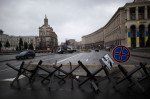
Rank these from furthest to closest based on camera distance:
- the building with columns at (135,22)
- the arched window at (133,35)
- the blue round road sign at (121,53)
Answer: the arched window at (133,35), the building with columns at (135,22), the blue round road sign at (121,53)

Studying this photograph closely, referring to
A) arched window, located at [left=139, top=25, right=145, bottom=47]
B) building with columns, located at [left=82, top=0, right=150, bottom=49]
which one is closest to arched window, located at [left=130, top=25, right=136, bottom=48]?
building with columns, located at [left=82, top=0, right=150, bottom=49]

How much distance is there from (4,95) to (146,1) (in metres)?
70.0

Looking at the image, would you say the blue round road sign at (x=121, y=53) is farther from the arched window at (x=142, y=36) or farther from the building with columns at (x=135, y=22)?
the arched window at (x=142, y=36)

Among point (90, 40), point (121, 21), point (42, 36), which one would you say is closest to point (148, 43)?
point (121, 21)

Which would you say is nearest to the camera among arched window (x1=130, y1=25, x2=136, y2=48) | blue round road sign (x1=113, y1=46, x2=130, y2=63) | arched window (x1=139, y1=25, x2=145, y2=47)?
blue round road sign (x1=113, y1=46, x2=130, y2=63)

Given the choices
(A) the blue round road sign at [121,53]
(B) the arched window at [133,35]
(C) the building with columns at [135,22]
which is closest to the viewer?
(A) the blue round road sign at [121,53]

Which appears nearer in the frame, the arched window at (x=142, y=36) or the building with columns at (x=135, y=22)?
the building with columns at (x=135, y=22)

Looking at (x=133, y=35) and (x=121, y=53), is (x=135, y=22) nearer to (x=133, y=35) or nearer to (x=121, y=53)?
(x=133, y=35)

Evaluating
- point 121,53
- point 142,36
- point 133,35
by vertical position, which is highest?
point 133,35

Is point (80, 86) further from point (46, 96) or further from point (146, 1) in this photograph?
point (146, 1)

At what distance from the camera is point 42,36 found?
4439 inches

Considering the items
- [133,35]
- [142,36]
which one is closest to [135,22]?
[133,35]

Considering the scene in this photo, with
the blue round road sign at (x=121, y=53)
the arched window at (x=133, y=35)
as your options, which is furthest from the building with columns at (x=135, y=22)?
the blue round road sign at (x=121, y=53)

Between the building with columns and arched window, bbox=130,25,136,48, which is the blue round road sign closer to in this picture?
the building with columns
